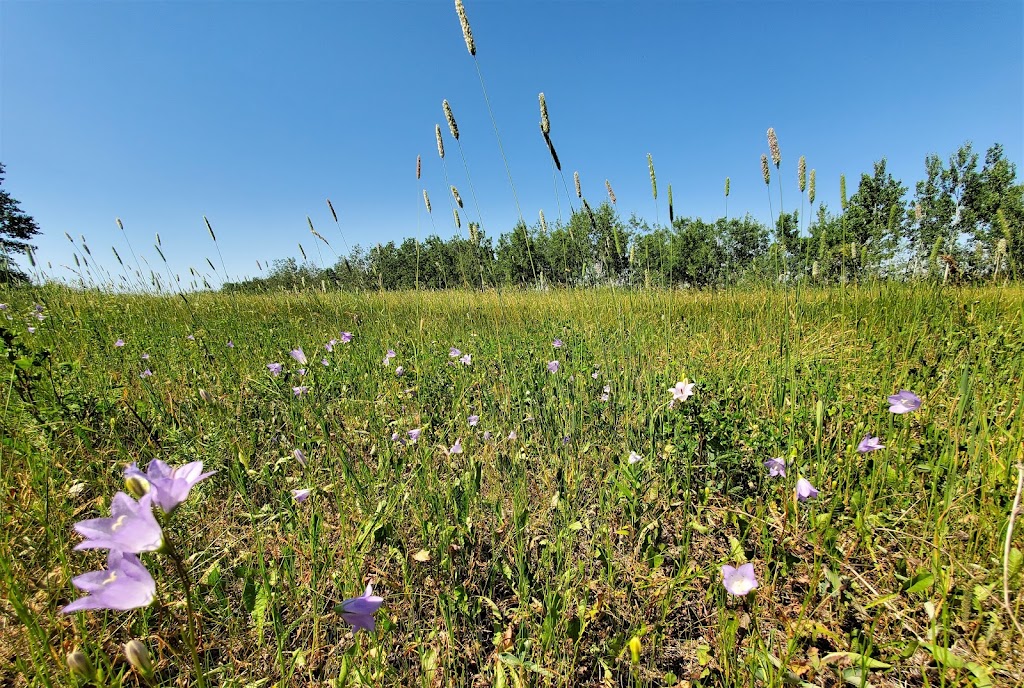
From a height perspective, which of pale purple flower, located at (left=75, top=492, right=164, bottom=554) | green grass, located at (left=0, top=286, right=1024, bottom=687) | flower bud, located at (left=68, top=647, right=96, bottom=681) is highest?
pale purple flower, located at (left=75, top=492, right=164, bottom=554)

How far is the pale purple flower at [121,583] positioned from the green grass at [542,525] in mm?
401

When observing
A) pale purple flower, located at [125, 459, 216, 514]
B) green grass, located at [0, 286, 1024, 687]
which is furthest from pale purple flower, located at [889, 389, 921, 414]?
pale purple flower, located at [125, 459, 216, 514]

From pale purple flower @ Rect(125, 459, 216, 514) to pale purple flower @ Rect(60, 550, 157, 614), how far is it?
67 millimetres

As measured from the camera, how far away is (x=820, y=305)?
408 cm

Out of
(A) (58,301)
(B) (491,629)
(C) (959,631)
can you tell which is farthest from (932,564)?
(A) (58,301)

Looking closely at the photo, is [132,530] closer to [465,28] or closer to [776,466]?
[776,466]

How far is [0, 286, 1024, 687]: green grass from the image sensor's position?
96cm

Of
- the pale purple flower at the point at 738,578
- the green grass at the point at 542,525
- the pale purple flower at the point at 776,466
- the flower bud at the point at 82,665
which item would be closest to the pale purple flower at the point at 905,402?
the green grass at the point at 542,525

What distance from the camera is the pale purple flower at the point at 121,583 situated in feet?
1.59

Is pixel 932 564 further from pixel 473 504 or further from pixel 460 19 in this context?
pixel 460 19

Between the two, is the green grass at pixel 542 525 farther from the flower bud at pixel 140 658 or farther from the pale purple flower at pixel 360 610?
the flower bud at pixel 140 658

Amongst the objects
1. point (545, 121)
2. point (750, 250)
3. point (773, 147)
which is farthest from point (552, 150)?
point (750, 250)

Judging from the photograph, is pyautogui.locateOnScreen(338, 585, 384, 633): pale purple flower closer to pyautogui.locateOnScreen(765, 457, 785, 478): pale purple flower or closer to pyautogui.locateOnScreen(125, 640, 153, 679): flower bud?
pyautogui.locateOnScreen(125, 640, 153, 679): flower bud

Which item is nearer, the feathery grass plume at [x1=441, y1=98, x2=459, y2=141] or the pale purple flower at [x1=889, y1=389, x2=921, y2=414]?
the pale purple flower at [x1=889, y1=389, x2=921, y2=414]
